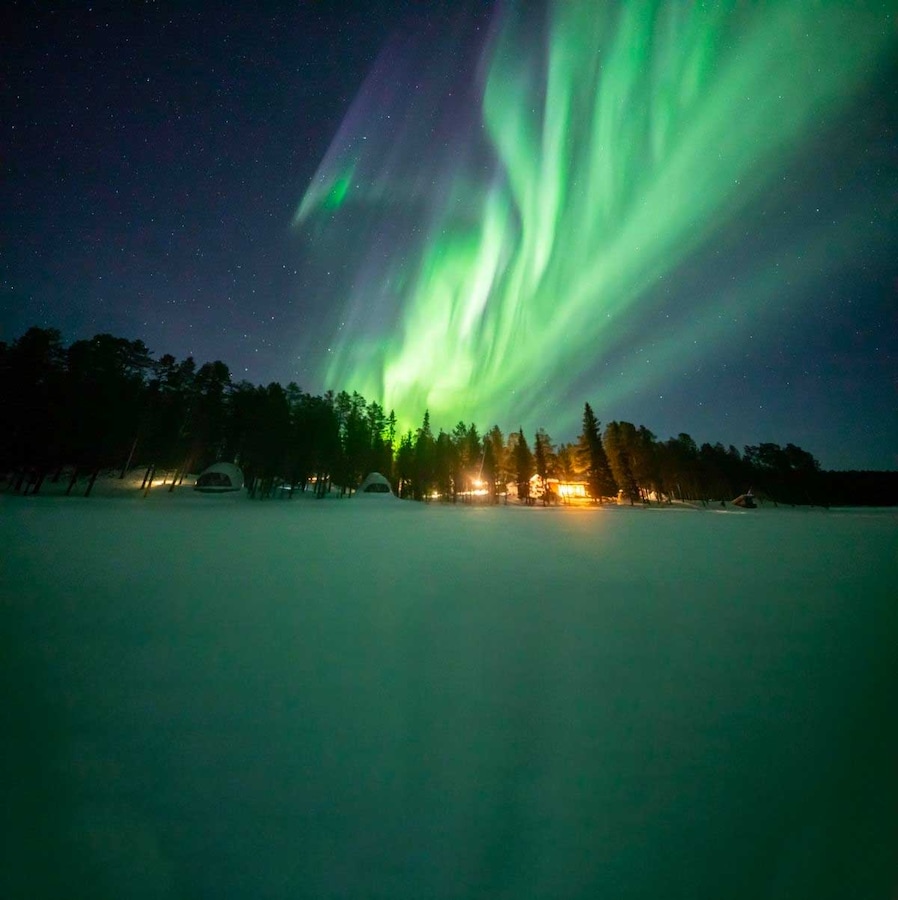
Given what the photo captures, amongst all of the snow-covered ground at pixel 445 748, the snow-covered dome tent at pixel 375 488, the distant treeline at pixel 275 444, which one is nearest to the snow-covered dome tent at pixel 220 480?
the distant treeline at pixel 275 444

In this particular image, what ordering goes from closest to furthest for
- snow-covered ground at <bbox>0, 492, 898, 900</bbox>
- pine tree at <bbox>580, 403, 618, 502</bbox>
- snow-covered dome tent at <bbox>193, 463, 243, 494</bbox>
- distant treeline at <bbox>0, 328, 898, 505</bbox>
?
snow-covered ground at <bbox>0, 492, 898, 900</bbox> < distant treeline at <bbox>0, 328, 898, 505</bbox> < snow-covered dome tent at <bbox>193, 463, 243, 494</bbox> < pine tree at <bbox>580, 403, 618, 502</bbox>

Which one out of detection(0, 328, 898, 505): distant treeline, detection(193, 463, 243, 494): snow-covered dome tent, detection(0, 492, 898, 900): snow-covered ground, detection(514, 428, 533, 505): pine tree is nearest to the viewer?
detection(0, 492, 898, 900): snow-covered ground

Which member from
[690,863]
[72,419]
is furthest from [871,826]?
[72,419]

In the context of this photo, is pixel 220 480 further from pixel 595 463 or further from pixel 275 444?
pixel 595 463

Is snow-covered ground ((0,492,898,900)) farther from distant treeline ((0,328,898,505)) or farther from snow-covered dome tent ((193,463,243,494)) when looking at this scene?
snow-covered dome tent ((193,463,243,494))

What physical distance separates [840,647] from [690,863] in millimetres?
3855

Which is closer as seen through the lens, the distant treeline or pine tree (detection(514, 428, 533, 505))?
the distant treeline

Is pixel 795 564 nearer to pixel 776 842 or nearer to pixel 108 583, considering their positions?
pixel 776 842

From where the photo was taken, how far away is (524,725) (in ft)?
8.69

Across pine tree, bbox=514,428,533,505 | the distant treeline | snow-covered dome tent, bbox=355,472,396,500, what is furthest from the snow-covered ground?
pine tree, bbox=514,428,533,505

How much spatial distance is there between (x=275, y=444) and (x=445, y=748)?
39.9 meters

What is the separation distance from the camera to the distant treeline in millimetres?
28656

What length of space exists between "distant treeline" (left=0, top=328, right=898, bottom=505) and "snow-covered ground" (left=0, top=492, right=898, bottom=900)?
3390 centimetres

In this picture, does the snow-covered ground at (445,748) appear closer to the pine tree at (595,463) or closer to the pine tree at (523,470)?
the pine tree at (595,463)
